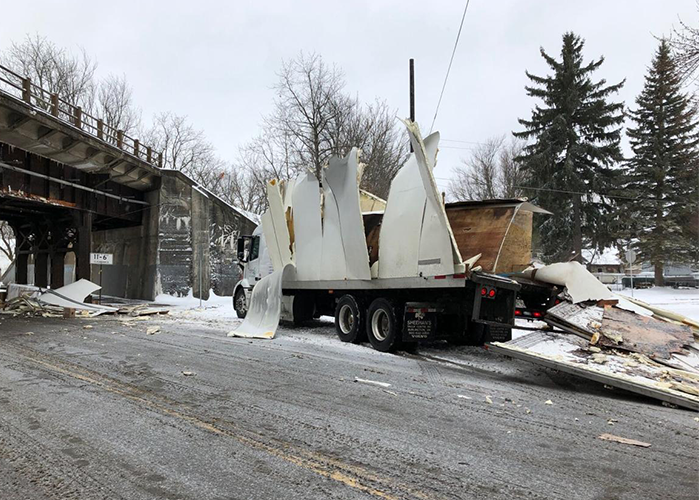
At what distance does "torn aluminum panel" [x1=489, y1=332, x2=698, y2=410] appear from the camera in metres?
5.24

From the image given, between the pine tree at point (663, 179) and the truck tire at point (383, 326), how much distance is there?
95.1 ft

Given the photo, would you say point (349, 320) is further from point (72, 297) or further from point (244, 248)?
point (72, 297)

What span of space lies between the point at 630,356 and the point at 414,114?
1328 cm

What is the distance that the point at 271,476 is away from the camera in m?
3.25

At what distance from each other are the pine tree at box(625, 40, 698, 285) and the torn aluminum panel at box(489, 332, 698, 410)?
30.0 meters

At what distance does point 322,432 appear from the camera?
4.20 metres

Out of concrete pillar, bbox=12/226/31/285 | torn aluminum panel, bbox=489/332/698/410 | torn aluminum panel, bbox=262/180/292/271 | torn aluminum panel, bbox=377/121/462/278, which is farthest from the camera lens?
concrete pillar, bbox=12/226/31/285

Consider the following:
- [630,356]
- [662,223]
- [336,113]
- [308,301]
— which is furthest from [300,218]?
[662,223]

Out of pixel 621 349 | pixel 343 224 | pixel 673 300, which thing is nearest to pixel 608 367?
pixel 621 349

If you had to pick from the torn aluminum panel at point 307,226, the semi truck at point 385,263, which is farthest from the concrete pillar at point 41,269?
the torn aluminum panel at point 307,226

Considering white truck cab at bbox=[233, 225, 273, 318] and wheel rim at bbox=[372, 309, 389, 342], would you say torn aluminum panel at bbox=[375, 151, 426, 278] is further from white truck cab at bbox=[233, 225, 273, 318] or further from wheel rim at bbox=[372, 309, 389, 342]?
white truck cab at bbox=[233, 225, 273, 318]

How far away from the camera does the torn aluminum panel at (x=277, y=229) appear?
1195cm

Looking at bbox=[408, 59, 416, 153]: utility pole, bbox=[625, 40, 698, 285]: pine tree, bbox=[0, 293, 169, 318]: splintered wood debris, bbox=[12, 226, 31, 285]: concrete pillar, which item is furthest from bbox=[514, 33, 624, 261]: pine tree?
bbox=[12, 226, 31, 285]: concrete pillar

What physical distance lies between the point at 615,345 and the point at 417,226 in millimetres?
3488
